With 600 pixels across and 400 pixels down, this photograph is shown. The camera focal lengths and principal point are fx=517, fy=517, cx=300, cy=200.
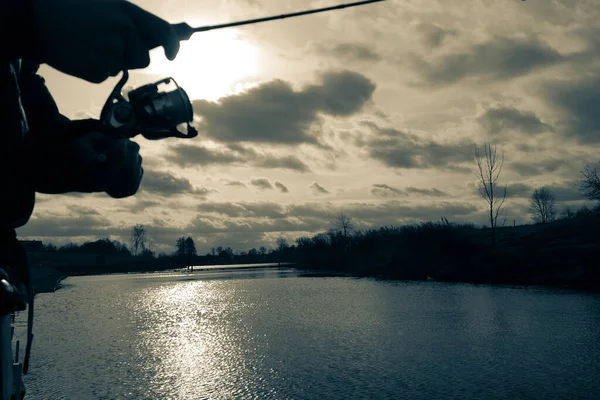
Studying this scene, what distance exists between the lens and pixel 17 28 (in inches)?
52.8

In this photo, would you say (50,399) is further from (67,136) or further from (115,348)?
(67,136)

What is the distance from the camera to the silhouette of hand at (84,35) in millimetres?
1349

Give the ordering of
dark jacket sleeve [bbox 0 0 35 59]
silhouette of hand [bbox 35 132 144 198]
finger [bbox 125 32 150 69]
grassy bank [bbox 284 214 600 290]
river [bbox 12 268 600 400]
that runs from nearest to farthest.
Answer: dark jacket sleeve [bbox 0 0 35 59] → finger [bbox 125 32 150 69] → silhouette of hand [bbox 35 132 144 198] → river [bbox 12 268 600 400] → grassy bank [bbox 284 214 600 290]

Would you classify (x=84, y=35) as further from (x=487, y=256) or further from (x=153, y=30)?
(x=487, y=256)

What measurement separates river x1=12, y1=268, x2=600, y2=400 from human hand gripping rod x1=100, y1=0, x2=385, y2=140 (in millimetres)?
10746

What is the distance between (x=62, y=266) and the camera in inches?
5197

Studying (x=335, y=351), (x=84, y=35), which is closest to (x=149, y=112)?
(x=84, y=35)

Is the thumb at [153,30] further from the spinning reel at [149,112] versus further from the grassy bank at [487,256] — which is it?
the grassy bank at [487,256]

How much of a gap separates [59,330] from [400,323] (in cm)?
1543

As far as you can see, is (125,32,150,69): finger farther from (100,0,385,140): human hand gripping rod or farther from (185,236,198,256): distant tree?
(185,236,198,256): distant tree

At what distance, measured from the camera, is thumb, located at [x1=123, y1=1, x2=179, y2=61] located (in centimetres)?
146

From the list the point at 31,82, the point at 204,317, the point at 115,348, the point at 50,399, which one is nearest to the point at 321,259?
the point at 204,317

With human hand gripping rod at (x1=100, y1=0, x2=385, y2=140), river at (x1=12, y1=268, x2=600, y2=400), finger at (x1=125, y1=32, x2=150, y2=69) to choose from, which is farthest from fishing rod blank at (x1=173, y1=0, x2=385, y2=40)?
river at (x1=12, y1=268, x2=600, y2=400)

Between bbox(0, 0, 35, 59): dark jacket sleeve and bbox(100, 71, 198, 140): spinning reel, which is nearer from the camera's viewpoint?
bbox(0, 0, 35, 59): dark jacket sleeve
